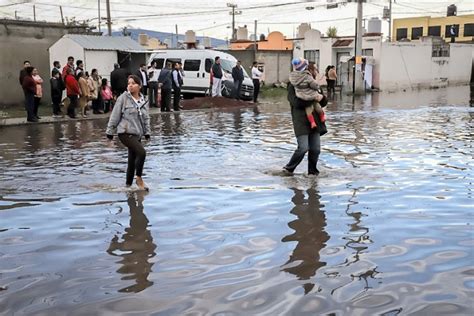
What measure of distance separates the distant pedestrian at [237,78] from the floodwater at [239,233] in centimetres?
1225


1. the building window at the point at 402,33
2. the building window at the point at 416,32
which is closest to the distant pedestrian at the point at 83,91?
the building window at the point at 416,32

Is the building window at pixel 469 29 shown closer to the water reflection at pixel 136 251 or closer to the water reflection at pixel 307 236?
the water reflection at pixel 307 236

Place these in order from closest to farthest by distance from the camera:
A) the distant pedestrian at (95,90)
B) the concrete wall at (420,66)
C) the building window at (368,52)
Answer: the distant pedestrian at (95,90) < the building window at (368,52) < the concrete wall at (420,66)

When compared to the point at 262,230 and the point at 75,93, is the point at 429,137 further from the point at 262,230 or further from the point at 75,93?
the point at 75,93

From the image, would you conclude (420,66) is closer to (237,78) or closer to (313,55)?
(313,55)

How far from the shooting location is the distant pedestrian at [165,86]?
20.5m

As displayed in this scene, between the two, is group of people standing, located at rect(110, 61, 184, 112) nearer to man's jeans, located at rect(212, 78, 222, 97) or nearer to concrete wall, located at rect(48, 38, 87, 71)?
concrete wall, located at rect(48, 38, 87, 71)

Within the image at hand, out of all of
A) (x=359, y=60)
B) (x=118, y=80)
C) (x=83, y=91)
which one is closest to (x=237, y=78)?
(x=118, y=80)

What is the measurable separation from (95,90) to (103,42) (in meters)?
4.16

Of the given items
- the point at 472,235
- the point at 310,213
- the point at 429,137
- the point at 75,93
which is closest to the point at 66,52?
the point at 75,93

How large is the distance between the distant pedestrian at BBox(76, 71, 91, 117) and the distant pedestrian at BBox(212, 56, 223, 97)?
606 cm

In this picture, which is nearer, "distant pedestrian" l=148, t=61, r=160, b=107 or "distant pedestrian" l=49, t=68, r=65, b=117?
"distant pedestrian" l=49, t=68, r=65, b=117

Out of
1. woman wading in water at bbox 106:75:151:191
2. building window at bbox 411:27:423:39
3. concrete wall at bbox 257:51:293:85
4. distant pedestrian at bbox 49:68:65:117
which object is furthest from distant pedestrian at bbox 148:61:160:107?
building window at bbox 411:27:423:39

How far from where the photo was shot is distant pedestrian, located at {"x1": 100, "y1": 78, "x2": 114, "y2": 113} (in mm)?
19594
